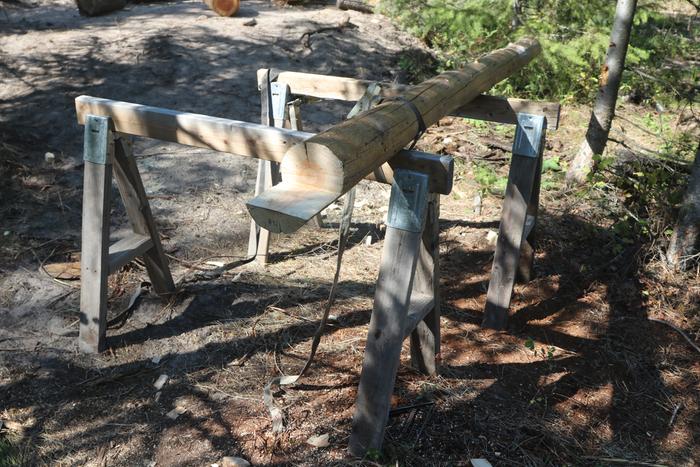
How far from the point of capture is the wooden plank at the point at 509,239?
391cm

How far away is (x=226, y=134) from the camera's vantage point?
2996 millimetres

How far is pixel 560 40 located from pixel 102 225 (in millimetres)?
7120

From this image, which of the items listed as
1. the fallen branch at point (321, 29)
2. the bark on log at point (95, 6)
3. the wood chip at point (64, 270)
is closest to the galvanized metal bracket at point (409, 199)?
the wood chip at point (64, 270)

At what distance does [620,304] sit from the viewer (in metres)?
4.60

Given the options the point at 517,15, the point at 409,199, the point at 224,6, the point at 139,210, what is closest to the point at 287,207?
the point at 409,199

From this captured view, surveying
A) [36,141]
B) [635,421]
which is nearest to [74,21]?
[36,141]

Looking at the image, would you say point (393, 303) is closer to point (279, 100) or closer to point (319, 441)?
point (319, 441)

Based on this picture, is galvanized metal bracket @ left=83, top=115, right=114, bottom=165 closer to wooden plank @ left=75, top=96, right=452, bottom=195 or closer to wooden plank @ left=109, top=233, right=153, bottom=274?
wooden plank @ left=75, top=96, right=452, bottom=195

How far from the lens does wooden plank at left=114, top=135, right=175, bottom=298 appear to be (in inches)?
139

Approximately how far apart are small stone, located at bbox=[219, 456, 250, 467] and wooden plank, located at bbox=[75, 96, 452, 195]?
1.43m

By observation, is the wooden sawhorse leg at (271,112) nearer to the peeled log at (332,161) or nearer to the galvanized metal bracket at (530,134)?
the galvanized metal bracket at (530,134)

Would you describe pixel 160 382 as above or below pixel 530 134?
below

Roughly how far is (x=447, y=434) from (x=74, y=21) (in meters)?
9.74

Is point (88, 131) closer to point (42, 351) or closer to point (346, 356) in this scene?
point (42, 351)
